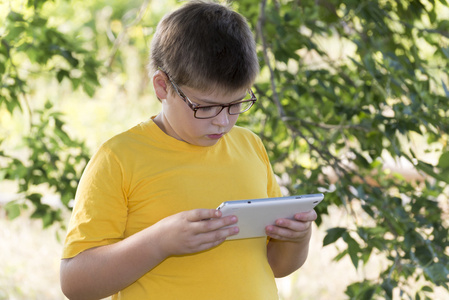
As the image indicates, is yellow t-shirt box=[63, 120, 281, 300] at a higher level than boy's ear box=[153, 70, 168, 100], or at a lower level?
lower

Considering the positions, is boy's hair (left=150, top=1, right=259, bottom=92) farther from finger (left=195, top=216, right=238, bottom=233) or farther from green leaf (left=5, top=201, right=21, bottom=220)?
green leaf (left=5, top=201, right=21, bottom=220)

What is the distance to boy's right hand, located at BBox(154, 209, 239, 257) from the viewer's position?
0.99 m

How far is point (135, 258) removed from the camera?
1027 millimetres

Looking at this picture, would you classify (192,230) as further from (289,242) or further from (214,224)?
(289,242)

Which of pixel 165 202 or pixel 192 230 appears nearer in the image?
pixel 192 230

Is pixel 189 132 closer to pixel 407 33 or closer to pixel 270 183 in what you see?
pixel 270 183

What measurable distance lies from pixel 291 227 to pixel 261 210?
0.33ft

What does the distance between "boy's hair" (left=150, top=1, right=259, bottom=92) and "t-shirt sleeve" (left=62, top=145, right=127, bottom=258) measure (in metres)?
0.23

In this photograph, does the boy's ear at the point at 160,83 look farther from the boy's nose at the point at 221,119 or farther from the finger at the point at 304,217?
the finger at the point at 304,217

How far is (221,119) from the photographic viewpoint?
43.6 inches

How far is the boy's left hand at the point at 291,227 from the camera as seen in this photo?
1115 millimetres

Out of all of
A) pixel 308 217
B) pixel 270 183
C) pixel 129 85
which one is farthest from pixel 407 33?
pixel 129 85

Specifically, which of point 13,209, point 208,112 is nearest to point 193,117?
point 208,112

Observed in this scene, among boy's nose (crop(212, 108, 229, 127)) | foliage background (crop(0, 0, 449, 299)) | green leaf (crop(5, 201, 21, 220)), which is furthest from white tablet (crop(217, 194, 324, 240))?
green leaf (crop(5, 201, 21, 220))
